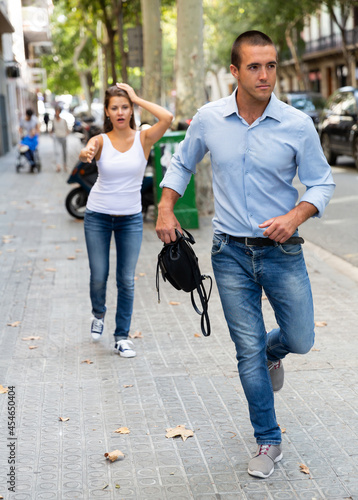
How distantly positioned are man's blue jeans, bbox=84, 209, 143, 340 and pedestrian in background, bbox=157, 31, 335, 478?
6.08 ft

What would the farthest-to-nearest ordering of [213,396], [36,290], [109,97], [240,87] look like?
[36,290]
[109,97]
[213,396]
[240,87]

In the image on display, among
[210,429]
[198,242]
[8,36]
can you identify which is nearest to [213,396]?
[210,429]

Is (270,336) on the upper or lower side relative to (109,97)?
lower

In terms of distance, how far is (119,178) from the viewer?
5578 millimetres

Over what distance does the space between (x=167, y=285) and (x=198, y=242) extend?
7.60 ft

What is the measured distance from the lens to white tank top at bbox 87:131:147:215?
18.2 feet

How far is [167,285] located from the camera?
809cm

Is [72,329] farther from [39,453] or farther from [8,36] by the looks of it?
[8,36]

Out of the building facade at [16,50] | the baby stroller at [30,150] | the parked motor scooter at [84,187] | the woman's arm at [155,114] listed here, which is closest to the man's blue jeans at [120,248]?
the woman's arm at [155,114]

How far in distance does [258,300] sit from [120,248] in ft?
6.92

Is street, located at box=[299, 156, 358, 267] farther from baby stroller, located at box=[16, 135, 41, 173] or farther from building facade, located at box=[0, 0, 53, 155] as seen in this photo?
building facade, located at box=[0, 0, 53, 155]

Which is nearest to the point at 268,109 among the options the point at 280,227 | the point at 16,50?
the point at 280,227

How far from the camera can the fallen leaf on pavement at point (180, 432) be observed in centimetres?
422

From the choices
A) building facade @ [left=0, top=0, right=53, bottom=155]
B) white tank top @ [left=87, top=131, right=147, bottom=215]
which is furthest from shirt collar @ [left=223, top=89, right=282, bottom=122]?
building facade @ [left=0, top=0, right=53, bottom=155]
